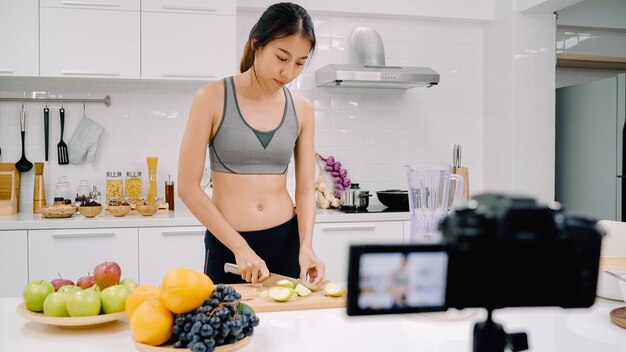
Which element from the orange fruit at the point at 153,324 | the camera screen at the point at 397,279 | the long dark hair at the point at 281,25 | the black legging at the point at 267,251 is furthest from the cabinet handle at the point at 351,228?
the camera screen at the point at 397,279

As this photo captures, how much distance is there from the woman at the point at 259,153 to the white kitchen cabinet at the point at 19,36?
1899mm

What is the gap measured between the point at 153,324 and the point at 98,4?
9.08 ft

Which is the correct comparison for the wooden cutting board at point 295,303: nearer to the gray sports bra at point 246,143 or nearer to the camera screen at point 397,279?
the gray sports bra at point 246,143

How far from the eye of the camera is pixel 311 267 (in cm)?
167

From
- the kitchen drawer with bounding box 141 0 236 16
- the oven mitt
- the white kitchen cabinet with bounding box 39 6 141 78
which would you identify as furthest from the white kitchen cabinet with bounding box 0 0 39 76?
the kitchen drawer with bounding box 141 0 236 16

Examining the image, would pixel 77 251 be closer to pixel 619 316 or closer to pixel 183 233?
pixel 183 233

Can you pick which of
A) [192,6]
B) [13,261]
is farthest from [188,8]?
[13,261]

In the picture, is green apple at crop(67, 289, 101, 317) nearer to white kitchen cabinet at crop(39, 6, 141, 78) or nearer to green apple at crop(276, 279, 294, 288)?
green apple at crop(276, 279, 294, 288)

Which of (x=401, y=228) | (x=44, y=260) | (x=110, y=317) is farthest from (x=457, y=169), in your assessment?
(x=110, y=317)

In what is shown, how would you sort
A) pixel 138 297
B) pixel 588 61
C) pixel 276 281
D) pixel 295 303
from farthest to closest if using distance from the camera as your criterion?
pixel 588 61, pixel 276 281, pixel 295 303, pixel 138 297

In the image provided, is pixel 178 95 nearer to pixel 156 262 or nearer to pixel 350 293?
pixel 156 262

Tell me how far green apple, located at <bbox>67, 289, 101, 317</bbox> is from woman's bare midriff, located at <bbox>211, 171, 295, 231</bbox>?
76 cm

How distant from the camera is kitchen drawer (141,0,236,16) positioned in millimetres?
3312

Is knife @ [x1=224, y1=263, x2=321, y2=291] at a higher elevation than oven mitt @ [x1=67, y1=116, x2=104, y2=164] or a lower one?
lower
